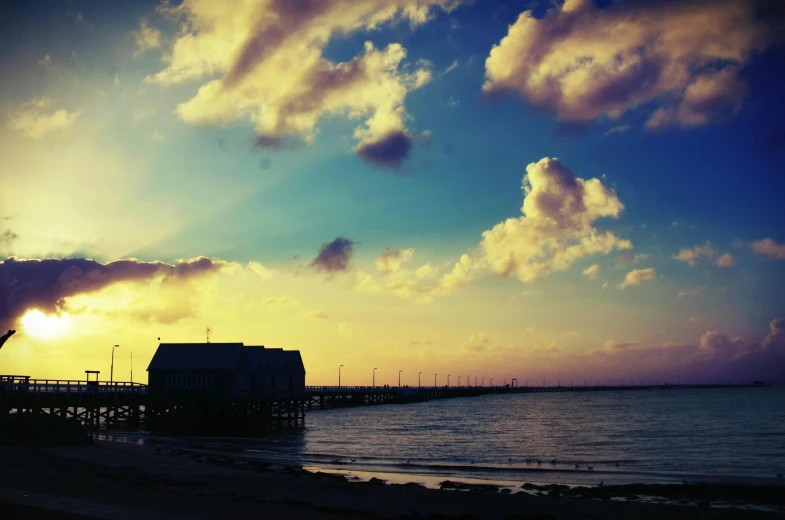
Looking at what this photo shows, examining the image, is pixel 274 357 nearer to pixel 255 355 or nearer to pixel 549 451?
pixel 255 355

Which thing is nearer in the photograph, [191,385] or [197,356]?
[191,385]

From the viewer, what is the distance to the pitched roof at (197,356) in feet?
205

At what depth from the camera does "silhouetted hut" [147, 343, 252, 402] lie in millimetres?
61750

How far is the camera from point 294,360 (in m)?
84.6

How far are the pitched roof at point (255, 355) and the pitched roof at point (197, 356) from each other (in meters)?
3.26

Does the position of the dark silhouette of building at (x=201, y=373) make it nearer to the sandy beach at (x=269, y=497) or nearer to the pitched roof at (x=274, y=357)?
the pitched roof at (x=274, y=357)

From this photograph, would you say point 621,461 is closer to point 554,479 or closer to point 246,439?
point 554,479

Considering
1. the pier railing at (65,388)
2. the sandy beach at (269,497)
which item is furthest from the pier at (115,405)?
the sandy beach at (269,497)

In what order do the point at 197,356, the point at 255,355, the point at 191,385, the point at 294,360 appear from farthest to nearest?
the point at 294,360
the point at 255,355
the point at 197,356
the point at 191,385

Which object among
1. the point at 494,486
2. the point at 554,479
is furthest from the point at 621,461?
the point at 494,486

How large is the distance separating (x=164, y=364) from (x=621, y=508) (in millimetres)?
51575

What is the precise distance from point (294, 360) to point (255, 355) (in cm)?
1627

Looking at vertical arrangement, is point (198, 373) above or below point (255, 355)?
below

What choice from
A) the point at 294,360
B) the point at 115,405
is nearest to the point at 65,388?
the point at 115,405
